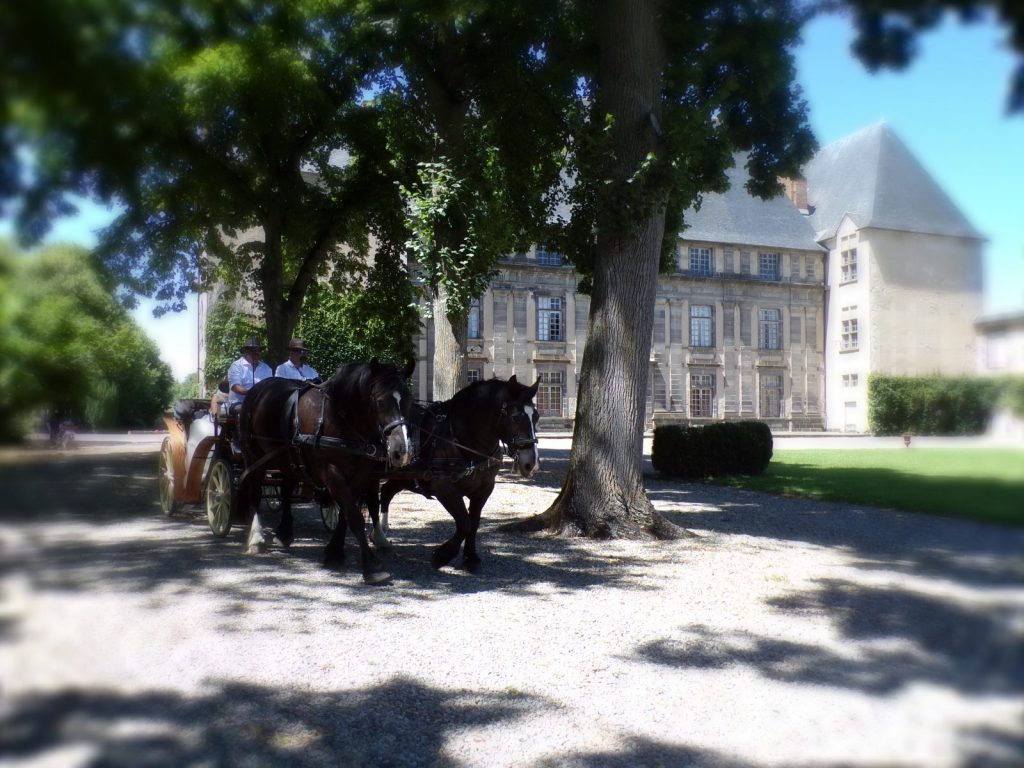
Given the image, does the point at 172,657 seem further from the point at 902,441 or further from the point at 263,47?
the point at 902,441

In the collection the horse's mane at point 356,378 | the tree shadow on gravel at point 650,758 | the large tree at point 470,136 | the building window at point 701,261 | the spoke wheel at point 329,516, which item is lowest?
the tree shadow on gravel at point 650,758

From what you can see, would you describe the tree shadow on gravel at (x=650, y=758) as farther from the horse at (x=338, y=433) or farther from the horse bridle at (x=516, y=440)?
the horse bridle at (x=516, y=440)

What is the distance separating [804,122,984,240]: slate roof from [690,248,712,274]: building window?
2058 inches

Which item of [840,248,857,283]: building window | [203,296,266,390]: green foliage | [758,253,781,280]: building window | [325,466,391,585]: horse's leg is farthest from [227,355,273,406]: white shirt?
[840,248,857,283]: building window

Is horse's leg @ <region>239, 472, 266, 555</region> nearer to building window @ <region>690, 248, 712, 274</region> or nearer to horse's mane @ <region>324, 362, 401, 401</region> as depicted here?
horse's mane @ <region>324, 362, 401, 401</region>

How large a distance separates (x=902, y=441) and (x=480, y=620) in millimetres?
5442

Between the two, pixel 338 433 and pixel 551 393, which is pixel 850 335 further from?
pixel 551 393

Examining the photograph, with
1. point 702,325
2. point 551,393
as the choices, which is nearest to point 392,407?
point 551,393

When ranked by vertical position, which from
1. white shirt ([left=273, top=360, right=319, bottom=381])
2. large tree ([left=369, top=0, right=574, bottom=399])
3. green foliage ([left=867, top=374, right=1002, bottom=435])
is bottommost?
green foliage ([left=867, top=374, right=1002, bottom=435])

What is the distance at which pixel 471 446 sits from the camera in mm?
8188

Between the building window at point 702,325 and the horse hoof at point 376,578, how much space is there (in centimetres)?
4861

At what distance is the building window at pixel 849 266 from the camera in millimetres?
1745

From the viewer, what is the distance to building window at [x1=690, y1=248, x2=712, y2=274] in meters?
52.9

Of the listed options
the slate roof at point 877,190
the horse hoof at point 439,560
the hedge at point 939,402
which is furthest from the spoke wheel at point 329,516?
the hedge at point 939,402
